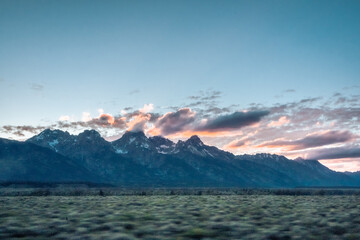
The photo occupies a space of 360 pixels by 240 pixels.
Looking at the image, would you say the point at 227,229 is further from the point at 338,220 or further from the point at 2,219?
the point at 2,219

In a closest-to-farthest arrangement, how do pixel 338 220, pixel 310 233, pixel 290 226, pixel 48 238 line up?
pixel 48 238
pixel 310 233
pixel 290 226
pixel 338 220

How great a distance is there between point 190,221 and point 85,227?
4.36 metres

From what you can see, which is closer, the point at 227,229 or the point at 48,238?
the point at 48,238

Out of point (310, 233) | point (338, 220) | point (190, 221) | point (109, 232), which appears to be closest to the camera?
point (109, 232)

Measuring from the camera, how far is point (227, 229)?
10836 mm

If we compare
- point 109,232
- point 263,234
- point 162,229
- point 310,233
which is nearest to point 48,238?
point 109,232

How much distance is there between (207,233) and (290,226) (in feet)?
12.9

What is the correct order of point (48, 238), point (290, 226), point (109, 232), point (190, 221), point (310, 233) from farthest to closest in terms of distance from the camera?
point (190, 221) → point (290, 226) → point (310, 233) → point (109, 232) → point (48, 238)

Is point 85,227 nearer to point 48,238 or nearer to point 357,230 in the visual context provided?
point 48,238

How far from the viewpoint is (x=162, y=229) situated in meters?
10.5

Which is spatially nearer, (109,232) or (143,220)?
(109,232)

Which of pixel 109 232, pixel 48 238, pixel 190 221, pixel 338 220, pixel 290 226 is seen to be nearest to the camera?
pixel 48 238

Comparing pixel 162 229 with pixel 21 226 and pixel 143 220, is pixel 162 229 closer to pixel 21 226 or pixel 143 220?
pixel 143 220

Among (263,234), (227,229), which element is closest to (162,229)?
(227,229)
